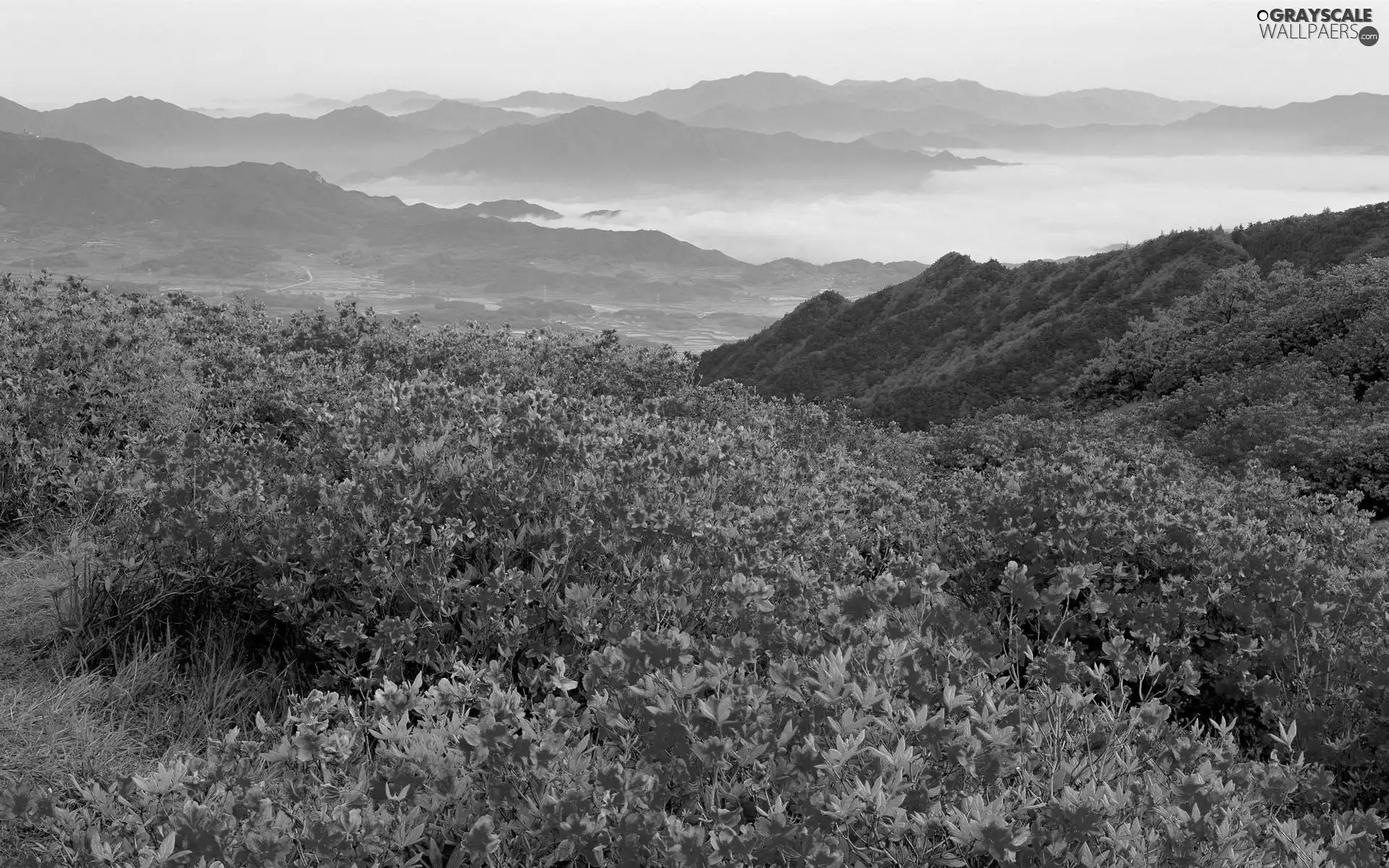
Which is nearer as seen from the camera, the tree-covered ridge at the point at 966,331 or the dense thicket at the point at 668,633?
the dense thicket at the point at 668,633

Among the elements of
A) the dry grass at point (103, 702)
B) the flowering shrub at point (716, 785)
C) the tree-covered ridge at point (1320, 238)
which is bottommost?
the dry grass at point (103, 702)

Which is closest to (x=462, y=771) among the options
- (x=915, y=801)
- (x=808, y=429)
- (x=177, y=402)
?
(x=915, y=801)

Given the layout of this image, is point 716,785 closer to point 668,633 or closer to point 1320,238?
point 668,633

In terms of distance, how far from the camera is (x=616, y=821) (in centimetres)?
245

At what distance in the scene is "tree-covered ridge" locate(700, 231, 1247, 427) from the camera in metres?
35.3

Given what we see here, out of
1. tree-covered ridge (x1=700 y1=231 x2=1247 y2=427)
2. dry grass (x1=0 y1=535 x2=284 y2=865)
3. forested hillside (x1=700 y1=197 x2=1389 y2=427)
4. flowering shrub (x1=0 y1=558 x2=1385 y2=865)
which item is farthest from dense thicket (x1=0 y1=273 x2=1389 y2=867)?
forested hillside (x1=700 y1=197 x2=1389 y2=427)

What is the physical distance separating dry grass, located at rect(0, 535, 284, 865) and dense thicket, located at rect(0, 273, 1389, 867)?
178 millimetres

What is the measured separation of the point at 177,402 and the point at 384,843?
21.9 feet

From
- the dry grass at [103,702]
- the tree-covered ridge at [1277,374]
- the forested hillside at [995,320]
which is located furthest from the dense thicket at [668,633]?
the forested hillside at [995,320]

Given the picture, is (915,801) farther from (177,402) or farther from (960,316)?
(960,316)

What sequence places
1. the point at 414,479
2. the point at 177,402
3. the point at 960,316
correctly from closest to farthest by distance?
the point at 414,479, the point at 177,402, the point at 960,316

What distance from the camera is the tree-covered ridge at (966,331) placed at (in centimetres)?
3534

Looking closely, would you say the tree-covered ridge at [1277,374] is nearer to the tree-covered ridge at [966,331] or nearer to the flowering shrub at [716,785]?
the tree-covered ridge at [966,331]

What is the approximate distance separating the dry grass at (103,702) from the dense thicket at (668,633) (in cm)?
18
